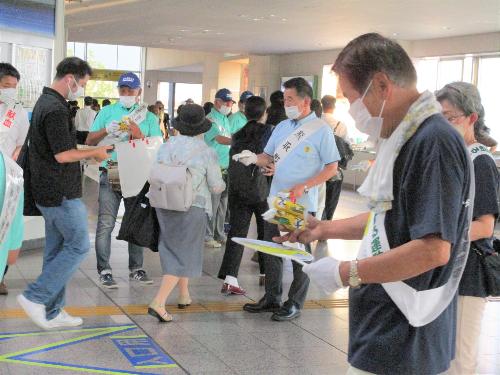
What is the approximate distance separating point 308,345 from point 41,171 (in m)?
2.16

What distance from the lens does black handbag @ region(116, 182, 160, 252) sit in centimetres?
568

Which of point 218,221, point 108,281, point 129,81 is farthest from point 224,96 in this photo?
point 108,281

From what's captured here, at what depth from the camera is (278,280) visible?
19.4ft

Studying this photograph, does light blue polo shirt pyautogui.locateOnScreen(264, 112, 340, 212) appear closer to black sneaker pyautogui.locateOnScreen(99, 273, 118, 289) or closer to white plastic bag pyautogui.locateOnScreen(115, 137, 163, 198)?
white plastic bag pyautogui.locateOnScreen(115, 137, 163, 198)

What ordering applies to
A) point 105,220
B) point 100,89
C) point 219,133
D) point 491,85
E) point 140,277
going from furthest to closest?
point 100,89 < point 491,85 < point 219,133 < point 140,277 < point 105,220

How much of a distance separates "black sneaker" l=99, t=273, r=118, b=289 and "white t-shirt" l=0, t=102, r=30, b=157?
1.33 metres

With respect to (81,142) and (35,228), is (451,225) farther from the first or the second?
(35,228)

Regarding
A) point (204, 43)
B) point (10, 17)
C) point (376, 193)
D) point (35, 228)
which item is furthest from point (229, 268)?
point (204, 43)

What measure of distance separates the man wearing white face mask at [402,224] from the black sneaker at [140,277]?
4653 millimetres

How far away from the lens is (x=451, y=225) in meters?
1.94

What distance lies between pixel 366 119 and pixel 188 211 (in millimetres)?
3492

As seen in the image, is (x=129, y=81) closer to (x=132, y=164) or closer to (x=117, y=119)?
(x=117, y=119)

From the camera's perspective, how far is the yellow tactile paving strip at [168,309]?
5461 mm

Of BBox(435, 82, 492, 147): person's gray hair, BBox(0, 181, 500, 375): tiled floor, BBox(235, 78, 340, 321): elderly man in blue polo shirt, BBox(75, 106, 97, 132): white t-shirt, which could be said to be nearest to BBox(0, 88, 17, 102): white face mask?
BBox(0, 181, 500, 375): tiled floor
